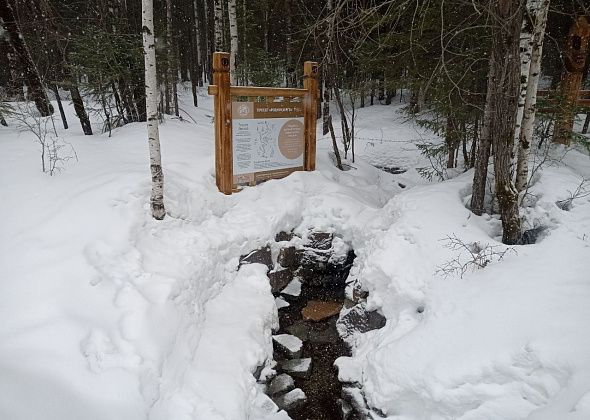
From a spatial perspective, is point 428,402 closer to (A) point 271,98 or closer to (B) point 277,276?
(B) point 277,276

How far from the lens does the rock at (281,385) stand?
4.77 meters

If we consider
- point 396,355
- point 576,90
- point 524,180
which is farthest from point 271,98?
point 576,90

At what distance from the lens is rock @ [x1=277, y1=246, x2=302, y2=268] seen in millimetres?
6793

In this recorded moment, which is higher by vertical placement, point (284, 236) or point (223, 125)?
point (223, 125)

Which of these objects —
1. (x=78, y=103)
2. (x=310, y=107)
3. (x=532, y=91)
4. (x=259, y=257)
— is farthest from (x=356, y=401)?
(x=78, y=103)

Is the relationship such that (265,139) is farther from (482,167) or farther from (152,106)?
(482,167)

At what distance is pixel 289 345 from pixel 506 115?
4.35 m

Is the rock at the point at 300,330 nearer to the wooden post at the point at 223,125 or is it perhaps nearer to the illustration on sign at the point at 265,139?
the wooden post at the point at 223,125

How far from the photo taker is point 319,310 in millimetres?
6422

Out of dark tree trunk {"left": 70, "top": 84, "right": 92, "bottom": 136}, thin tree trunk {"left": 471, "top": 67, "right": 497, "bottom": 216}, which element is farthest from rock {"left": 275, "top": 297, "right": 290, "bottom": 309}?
dark tree trunk {"left": 70, "top": 84, "right": 92, "bottom": 136}

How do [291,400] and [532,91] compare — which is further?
[532,91]

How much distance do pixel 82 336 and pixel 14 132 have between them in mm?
7277

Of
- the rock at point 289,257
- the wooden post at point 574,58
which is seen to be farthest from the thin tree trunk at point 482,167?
the rock at point 289,257

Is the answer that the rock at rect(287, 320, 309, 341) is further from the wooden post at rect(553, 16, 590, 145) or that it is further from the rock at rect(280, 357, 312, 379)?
the wooden post at rect(553, 16, 590, 145)
